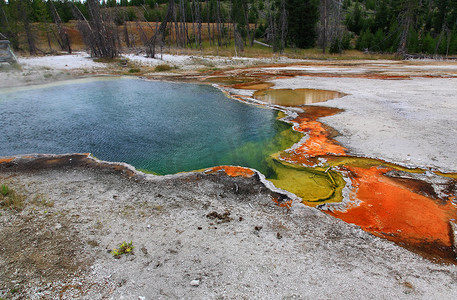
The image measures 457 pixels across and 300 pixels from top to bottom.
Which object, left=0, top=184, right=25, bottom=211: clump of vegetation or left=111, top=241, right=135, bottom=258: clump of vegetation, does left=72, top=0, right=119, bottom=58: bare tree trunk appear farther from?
left=111, top=241, right=135, bottom=258: clump of vegetation

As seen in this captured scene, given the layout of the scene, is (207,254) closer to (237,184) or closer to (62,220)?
(237,184)

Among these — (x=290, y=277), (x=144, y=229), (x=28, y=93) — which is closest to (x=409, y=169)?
(x=290, y=277)

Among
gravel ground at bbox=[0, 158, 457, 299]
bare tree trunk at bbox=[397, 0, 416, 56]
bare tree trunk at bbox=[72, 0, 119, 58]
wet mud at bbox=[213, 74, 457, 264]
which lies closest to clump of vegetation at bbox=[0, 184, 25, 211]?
gravel ground at bbox=[0, 158, 457, 299]

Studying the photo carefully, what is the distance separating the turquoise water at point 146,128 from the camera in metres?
7.68

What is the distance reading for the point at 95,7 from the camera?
86.8 ft

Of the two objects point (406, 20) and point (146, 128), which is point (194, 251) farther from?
point (406, 20)

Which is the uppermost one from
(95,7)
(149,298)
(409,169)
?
(95,7)

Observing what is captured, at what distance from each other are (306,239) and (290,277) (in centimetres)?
83

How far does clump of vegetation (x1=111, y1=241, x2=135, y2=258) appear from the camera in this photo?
12.8 ft

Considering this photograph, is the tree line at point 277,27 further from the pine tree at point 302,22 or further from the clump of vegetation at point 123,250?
the clump of vegetation at point 123,250

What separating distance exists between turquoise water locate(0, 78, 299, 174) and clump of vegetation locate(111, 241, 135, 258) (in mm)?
2779

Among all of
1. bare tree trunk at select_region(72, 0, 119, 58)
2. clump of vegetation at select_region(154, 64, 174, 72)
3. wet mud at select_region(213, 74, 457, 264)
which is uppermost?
bare tree trunk at select_region(72, 0, 119, 58)

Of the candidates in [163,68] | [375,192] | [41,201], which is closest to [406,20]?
[163,68]

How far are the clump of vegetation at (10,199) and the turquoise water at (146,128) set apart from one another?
2.35 meters
